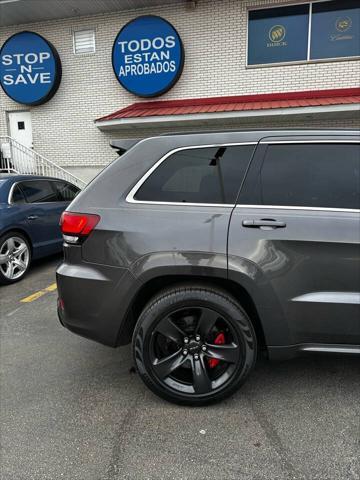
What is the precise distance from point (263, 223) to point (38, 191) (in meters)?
4.74

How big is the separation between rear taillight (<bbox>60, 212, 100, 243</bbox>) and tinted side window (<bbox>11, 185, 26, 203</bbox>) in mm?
3334

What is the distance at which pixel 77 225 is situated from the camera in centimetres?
241

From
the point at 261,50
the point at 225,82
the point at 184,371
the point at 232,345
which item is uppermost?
the point at 261,50

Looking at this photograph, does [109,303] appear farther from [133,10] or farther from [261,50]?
[133,10]

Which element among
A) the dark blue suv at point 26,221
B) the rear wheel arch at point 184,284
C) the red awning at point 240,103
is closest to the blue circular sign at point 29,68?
the red awning at point 240,103

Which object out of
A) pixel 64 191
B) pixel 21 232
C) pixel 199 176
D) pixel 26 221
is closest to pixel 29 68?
pixel 64 191

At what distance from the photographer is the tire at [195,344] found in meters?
2.24

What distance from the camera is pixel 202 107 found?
873cm

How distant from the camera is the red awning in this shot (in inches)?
309

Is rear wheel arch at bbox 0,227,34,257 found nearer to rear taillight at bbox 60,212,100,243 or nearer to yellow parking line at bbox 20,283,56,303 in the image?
yellow parking line at bbox 20,283,56,303

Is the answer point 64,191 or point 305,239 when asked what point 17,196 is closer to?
point 64,191

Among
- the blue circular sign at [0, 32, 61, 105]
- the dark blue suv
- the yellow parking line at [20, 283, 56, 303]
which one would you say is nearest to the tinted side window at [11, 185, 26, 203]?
the dark blue suv

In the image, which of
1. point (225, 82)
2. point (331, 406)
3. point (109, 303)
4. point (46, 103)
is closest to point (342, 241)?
point (331, 406)

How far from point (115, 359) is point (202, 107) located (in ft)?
23.9
